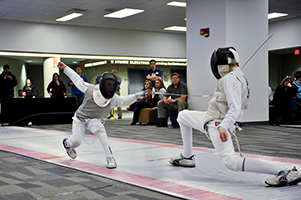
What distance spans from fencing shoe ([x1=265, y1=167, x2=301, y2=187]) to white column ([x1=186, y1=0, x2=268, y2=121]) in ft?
17.5

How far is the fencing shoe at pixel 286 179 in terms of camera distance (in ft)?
8.05

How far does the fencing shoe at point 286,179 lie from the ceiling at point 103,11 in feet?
25.6

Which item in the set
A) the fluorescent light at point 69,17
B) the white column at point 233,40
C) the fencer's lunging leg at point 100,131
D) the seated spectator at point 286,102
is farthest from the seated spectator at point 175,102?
the fluorescent light at point 69,17

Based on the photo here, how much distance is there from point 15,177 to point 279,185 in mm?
2056

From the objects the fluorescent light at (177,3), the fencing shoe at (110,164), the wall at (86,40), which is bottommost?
the fencing shoe at (110,164)

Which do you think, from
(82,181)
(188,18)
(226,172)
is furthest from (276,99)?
(82,181)

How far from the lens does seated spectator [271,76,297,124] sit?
8.11m

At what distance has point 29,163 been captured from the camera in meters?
3.67

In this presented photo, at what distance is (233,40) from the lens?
7.60 meters

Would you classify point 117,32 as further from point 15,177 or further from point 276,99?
point 15,177

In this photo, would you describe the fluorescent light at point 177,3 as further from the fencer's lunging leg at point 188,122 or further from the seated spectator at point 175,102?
the fencer's lunging leg at point 188,122

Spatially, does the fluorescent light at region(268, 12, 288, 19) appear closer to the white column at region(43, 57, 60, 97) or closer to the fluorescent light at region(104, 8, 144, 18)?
the fluorescent light at region(104, 8, 144, 18)

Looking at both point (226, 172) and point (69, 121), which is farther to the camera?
point (69, 121)

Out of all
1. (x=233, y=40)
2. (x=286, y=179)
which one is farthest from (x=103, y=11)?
(x=286, y=179)
